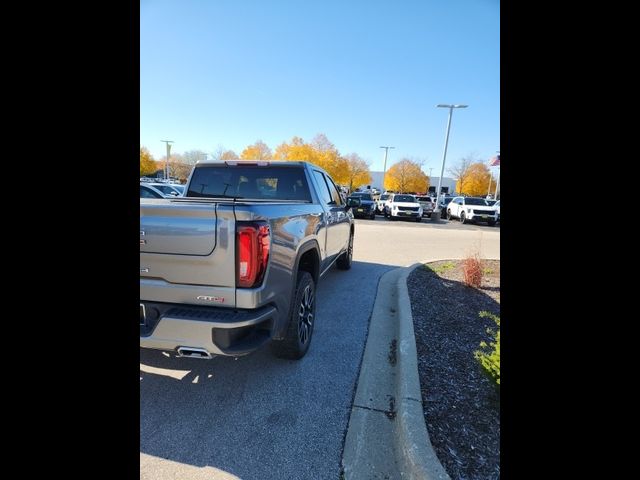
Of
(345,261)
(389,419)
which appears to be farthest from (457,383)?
(345,261)

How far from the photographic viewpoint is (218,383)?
10.1ft

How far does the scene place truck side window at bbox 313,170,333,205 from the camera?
4742 mm

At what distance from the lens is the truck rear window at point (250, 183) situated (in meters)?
4.43

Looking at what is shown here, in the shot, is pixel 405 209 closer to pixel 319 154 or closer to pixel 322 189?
pixel 322 189

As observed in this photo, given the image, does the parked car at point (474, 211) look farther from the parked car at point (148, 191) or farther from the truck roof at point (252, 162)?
the truck roof at point (252, 162)

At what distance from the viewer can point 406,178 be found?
201ft

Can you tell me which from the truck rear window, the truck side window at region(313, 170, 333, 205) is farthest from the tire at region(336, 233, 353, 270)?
the truck rear window

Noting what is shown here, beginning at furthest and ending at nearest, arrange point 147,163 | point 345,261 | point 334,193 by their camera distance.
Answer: point 147,163 < point 345,261 < point 334,193

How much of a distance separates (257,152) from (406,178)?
2722 centimetres

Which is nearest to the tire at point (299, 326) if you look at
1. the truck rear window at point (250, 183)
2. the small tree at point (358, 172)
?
the truck rear window at point (250, 183)

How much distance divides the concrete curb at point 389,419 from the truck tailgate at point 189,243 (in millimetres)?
1455
